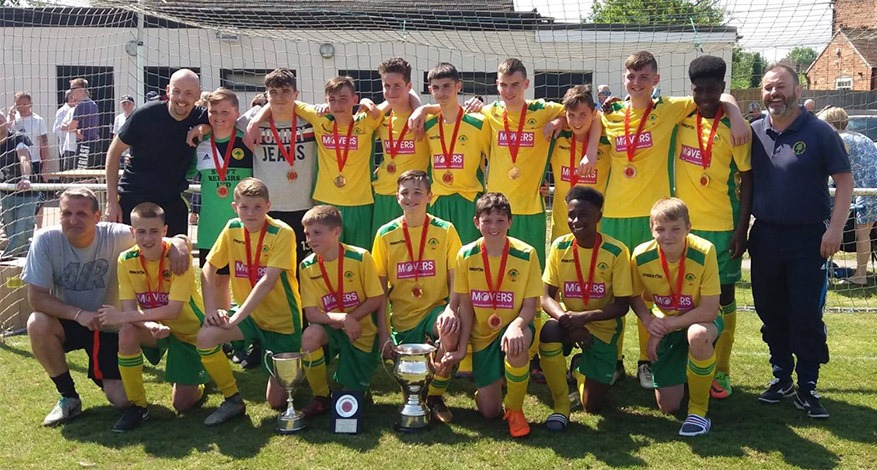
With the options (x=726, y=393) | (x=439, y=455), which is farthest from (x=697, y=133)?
(x=439, y=455)

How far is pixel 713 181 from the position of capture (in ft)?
14.1

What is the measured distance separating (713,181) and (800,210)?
0.49 meters

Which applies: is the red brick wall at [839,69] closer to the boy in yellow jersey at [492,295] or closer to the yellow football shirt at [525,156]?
the yellow football shirt at [525,156]

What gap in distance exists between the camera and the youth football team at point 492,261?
3895mm

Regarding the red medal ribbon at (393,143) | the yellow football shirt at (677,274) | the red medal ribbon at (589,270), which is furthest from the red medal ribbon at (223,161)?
the yellow football shirt at (677,274)

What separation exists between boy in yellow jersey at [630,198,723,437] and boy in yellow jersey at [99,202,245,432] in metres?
2.15

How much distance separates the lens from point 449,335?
3863mm

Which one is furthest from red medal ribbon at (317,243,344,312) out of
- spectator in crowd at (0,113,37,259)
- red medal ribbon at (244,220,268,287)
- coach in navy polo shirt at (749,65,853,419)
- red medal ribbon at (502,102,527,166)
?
spectator in crowd at (0,113,37,259)

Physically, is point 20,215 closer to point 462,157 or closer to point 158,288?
point 158,288

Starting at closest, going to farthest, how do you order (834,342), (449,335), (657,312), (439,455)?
(439,455) < (449,335) < (657,312) < (834,342)

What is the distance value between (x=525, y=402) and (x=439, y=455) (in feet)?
2.76

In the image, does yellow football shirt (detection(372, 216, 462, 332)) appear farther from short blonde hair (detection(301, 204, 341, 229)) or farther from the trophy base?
the trophy base

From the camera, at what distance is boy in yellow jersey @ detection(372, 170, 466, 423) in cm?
415

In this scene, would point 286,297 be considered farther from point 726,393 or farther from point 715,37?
point 715,37
